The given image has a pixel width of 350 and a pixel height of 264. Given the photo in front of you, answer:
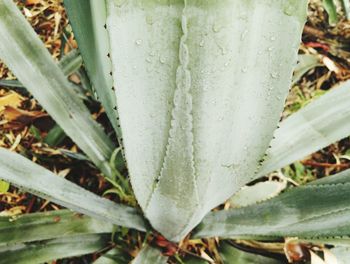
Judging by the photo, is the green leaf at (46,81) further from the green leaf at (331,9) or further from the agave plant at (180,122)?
the green leaf at (331,9)

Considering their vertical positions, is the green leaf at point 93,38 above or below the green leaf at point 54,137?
above

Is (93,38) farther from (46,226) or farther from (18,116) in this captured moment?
(18,116)

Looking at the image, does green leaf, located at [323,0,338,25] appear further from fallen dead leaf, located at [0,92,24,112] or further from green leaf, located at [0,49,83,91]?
fallen dead leaf, located at [0,92,24,112]

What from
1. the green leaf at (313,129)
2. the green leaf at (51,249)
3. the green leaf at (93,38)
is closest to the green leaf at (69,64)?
the green leaf at (93,38)

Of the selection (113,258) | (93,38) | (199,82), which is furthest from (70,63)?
(199,82)

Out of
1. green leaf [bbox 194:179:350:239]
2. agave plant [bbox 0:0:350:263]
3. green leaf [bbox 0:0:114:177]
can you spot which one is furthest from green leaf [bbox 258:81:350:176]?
green leaf [bbox 0:0:114:177]

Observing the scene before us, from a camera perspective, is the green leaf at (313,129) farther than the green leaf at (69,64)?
No

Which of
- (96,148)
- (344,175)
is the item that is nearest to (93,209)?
(96,148)
